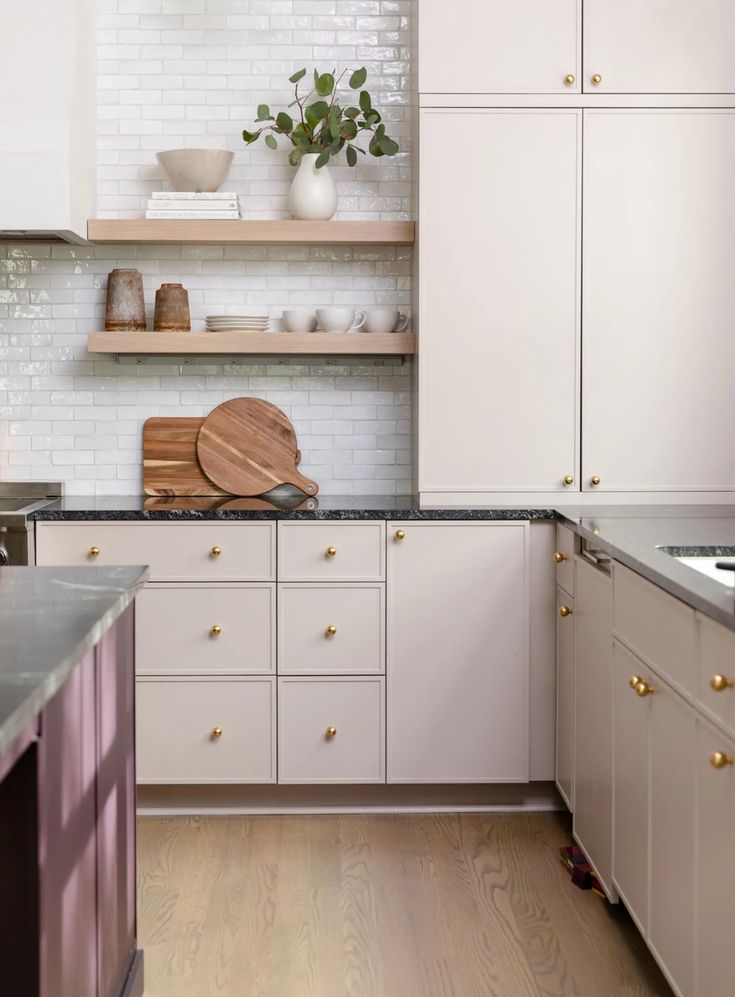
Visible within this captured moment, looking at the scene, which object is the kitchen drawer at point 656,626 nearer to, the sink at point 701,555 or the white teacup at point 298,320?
the sink at point 701,555

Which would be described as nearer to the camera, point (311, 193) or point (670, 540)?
point (670, 540)

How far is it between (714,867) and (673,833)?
25cm

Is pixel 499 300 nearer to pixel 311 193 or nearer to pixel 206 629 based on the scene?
pixel 311 193

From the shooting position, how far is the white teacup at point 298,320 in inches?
152

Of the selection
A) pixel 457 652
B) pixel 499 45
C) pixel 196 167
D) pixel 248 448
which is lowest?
pixel 457 652

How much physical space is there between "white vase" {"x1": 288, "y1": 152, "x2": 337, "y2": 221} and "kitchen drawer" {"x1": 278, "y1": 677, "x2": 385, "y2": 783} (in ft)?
5.04

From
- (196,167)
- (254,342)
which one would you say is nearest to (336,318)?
(254,342)

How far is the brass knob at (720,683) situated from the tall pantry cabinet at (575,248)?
1.79 m

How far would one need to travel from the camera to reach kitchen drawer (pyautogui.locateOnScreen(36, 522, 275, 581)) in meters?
3.47

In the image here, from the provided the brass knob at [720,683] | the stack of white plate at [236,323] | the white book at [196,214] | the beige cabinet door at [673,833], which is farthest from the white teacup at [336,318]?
the brass knob at [720,683]

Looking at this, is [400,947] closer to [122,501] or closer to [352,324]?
[122,501]

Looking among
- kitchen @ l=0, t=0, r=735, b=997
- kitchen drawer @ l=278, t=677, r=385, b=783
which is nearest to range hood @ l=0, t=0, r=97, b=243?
kitchen @ l=0, t=0, r=735, b=997

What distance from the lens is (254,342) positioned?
12.4 ft

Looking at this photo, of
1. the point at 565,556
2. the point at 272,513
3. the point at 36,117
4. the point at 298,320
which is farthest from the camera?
the point at 298,320
